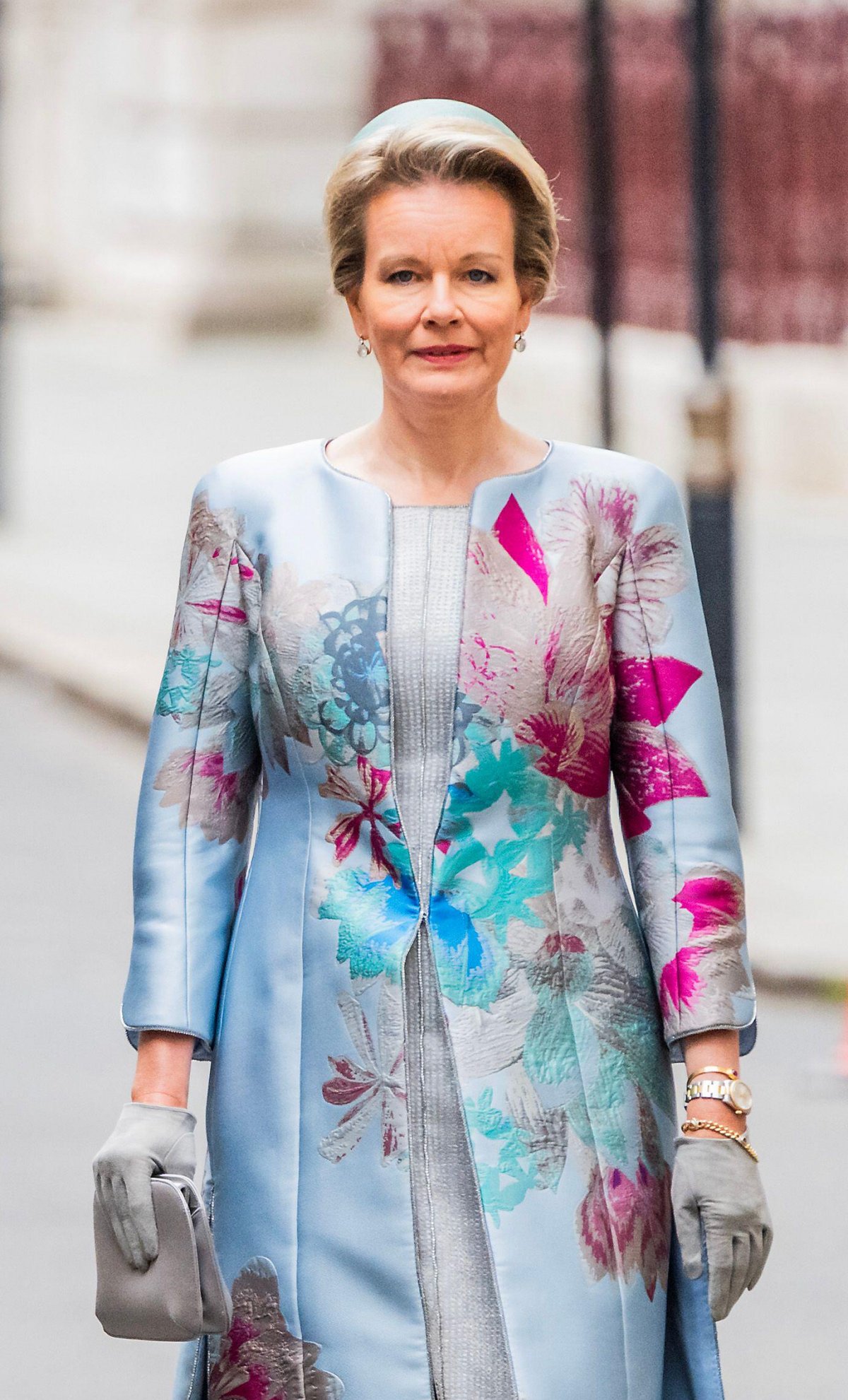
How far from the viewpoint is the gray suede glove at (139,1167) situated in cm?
287

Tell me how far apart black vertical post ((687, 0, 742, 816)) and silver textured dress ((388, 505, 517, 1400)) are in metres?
5.87

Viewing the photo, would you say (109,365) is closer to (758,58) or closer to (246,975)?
(758,58)

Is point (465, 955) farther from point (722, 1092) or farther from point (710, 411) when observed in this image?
point (710, 411)

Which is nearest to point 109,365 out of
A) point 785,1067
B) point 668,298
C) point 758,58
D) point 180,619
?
point 668,298

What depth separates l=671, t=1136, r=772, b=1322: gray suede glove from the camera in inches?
113

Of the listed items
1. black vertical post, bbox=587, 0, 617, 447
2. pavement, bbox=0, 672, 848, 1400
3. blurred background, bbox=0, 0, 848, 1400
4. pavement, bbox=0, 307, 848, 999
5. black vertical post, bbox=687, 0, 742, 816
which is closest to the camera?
pavement, bbox=0, 672, 848, 1400

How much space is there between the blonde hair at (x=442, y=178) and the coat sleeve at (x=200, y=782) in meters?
0.32

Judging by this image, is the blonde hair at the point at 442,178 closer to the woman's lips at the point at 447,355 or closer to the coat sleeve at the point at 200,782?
the woman's lips at the point at 447,355

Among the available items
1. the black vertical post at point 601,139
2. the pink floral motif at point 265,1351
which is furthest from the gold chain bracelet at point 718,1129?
the black vertical post at point 601,139

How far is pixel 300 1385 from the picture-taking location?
9.64ft

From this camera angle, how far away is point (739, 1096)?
295 centimetres

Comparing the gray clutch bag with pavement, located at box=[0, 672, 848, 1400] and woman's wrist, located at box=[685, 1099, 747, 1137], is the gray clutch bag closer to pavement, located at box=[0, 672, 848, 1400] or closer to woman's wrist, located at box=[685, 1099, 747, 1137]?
woman's wrist, located at box=[685, 1099, 747, 1137]

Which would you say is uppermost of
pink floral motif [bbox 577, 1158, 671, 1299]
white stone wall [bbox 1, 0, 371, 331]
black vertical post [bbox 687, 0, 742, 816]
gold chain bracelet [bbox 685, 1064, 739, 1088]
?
white stone wall [bbox 1, 0, 371, 331]

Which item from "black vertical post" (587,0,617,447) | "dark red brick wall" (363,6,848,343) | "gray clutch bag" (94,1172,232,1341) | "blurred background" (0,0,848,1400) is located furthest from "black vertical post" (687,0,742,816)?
"dark red brick wall" (363,6,848,343)
